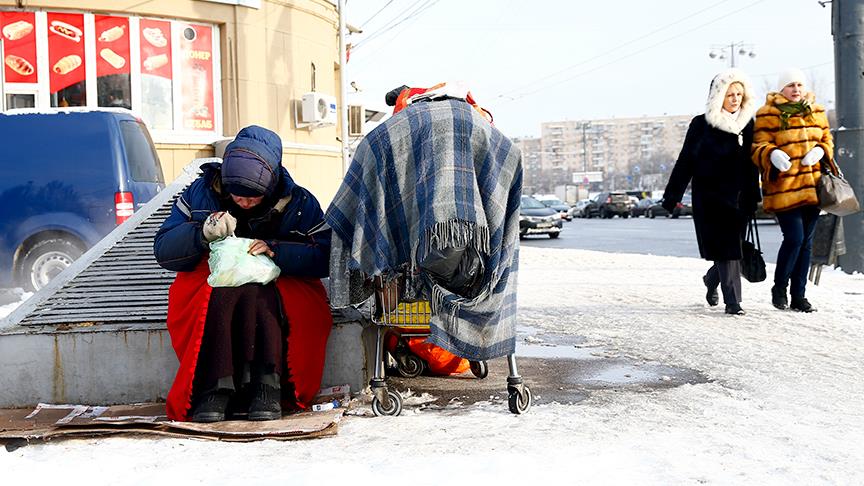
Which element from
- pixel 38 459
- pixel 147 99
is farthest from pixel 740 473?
pixel 147 99

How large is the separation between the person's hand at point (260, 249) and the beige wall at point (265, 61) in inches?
481

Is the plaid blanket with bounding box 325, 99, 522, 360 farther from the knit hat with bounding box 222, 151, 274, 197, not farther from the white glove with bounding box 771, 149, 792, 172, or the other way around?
the white glove with bounding box 771, 149, 792, 172

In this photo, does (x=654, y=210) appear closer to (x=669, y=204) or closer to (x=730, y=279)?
(x=669, y=204)

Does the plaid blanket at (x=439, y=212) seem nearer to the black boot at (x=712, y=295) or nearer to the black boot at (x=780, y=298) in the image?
the black boot at (x=712, y=295)

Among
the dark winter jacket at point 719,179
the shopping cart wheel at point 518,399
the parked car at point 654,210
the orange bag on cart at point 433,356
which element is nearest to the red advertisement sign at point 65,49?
the dark winter jacket at point 719,179

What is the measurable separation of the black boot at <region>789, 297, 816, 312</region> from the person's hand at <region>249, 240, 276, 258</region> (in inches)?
196

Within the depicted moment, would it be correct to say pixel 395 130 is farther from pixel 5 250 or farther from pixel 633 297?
pixel 5 250

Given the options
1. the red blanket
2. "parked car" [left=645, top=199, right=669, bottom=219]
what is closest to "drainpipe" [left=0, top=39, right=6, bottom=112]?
the red blanket

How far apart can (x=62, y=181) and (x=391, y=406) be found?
246 inches

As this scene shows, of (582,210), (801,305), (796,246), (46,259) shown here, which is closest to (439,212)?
(796,246)

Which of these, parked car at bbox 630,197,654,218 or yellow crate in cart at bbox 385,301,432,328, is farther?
parked car at bbox 630,197,654,218

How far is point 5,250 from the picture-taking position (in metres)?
9.08

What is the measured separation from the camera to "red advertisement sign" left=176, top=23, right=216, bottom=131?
53.7 ft

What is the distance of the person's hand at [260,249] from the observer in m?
3.96
